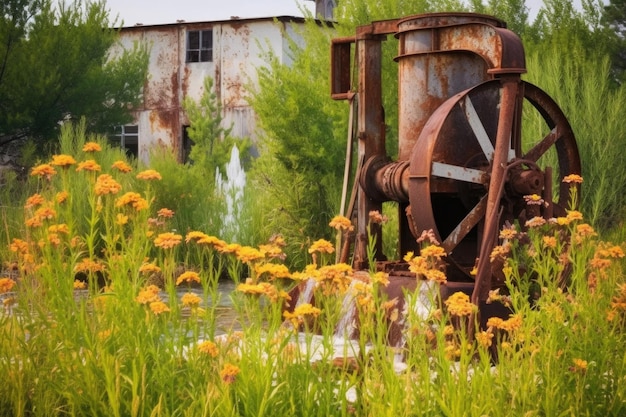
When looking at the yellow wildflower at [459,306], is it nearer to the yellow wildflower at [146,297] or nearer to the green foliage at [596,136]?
the yellow wildflower at [146,297]

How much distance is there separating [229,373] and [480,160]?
12.9 feet

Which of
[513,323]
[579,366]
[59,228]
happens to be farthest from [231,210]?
[579,366]

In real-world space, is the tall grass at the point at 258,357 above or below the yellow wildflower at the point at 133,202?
below

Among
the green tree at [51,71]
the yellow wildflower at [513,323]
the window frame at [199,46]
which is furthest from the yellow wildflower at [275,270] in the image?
the window frame at [199,46]

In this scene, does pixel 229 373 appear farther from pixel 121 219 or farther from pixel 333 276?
pixel 121 219

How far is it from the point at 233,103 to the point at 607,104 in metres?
15.5

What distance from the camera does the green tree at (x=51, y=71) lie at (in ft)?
60.3

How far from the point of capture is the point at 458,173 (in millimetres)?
6461

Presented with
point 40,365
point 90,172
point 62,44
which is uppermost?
point 62,44

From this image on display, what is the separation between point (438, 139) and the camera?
6.44 meters

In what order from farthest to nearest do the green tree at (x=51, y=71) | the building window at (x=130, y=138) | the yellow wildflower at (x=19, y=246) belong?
the building window at (x=130, y=138), the green tree at (x=51, y=71), the yellow wildflower at (x=19, y=246)

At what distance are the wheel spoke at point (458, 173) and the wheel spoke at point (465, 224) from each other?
142 mm

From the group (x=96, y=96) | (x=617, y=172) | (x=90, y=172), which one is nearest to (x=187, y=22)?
(x=96, y=96)

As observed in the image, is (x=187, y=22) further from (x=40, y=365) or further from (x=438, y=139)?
(x=40, y=365)
